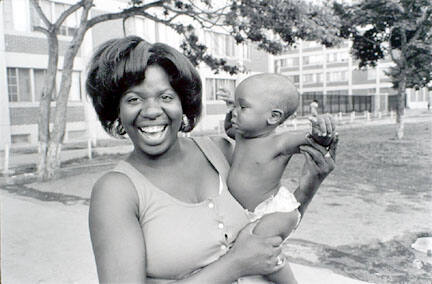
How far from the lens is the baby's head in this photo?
2.12 m

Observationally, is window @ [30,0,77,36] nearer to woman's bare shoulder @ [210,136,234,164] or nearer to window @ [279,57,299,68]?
woman's bare shoulder @ [210,136,234,164]

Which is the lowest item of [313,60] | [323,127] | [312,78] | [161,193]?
[161,193]

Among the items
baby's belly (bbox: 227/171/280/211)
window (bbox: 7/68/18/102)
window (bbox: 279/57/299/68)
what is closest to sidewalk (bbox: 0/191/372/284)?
baby's belly (bbox: 227/171/280/211)

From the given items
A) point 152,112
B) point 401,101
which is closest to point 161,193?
point 152,112

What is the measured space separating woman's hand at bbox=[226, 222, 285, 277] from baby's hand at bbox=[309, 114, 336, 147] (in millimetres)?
419

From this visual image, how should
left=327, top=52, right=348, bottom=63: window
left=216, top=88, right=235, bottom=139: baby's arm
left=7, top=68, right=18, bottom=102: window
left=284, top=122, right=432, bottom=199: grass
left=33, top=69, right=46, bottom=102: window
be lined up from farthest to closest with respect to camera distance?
left=327, top=52, right=348, bottom=63: window < left=33, top=69, right=46, bottom=102: window < left=7, top=68, right=18, bottom=102: window < left=284, top=122, right=432, bottom=199: grass < left=216, top=88, right=235, bottom=139: baby's arm

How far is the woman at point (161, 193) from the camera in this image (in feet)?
4.69

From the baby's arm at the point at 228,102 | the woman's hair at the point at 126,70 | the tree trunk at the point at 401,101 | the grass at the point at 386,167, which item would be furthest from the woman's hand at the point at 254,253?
the tree trunk at the point at 401,101

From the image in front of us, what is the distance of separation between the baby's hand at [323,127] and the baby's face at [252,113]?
0.43 meters

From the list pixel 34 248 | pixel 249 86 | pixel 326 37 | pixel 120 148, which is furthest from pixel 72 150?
pixel 249 86

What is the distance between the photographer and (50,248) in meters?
5.02

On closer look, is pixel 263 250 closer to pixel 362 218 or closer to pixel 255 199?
pixel 255 199

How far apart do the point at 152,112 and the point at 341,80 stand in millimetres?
54008

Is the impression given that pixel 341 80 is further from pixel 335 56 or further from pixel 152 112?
pixel 152 112
